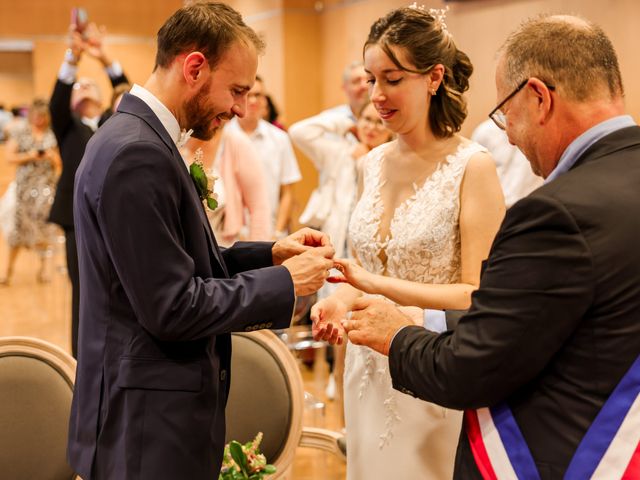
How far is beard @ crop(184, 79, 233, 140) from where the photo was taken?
6.09ft

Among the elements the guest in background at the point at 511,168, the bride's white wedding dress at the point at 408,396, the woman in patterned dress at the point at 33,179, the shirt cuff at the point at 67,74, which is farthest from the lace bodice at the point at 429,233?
the woman in patterned dress at the point at 33,179

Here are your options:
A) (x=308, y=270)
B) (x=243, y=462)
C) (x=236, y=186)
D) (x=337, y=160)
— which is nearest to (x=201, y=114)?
(x=308, y=270)

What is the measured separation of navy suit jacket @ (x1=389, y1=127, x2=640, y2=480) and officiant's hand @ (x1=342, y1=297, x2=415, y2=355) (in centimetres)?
22

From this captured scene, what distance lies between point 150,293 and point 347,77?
13.5 ft

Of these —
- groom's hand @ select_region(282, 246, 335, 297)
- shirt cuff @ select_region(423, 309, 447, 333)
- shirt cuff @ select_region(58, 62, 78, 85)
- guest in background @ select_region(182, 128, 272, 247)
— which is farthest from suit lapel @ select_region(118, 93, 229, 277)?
shirt cuff @ select_region(58, 62, 78, 85)

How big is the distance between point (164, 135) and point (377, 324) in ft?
2.05

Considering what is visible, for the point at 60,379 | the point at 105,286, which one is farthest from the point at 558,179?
the point at 60,379

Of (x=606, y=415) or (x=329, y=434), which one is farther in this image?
(x=329, y=434)

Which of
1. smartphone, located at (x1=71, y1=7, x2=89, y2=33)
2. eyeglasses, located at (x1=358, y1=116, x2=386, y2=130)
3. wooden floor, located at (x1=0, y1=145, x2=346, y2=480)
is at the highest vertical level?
smartphone, located at (x1=71, y1=7, x2=89, y2=33)

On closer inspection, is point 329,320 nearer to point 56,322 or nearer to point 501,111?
point 501,111

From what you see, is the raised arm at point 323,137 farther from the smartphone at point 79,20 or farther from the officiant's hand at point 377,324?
the officiant's hand at point 377,324

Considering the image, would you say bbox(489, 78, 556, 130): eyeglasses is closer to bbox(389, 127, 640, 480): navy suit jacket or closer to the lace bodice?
bbox(389, 127, 640, 480): navy suit jacket

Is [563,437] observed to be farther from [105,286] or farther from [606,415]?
[105,286]

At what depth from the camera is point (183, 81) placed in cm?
184
